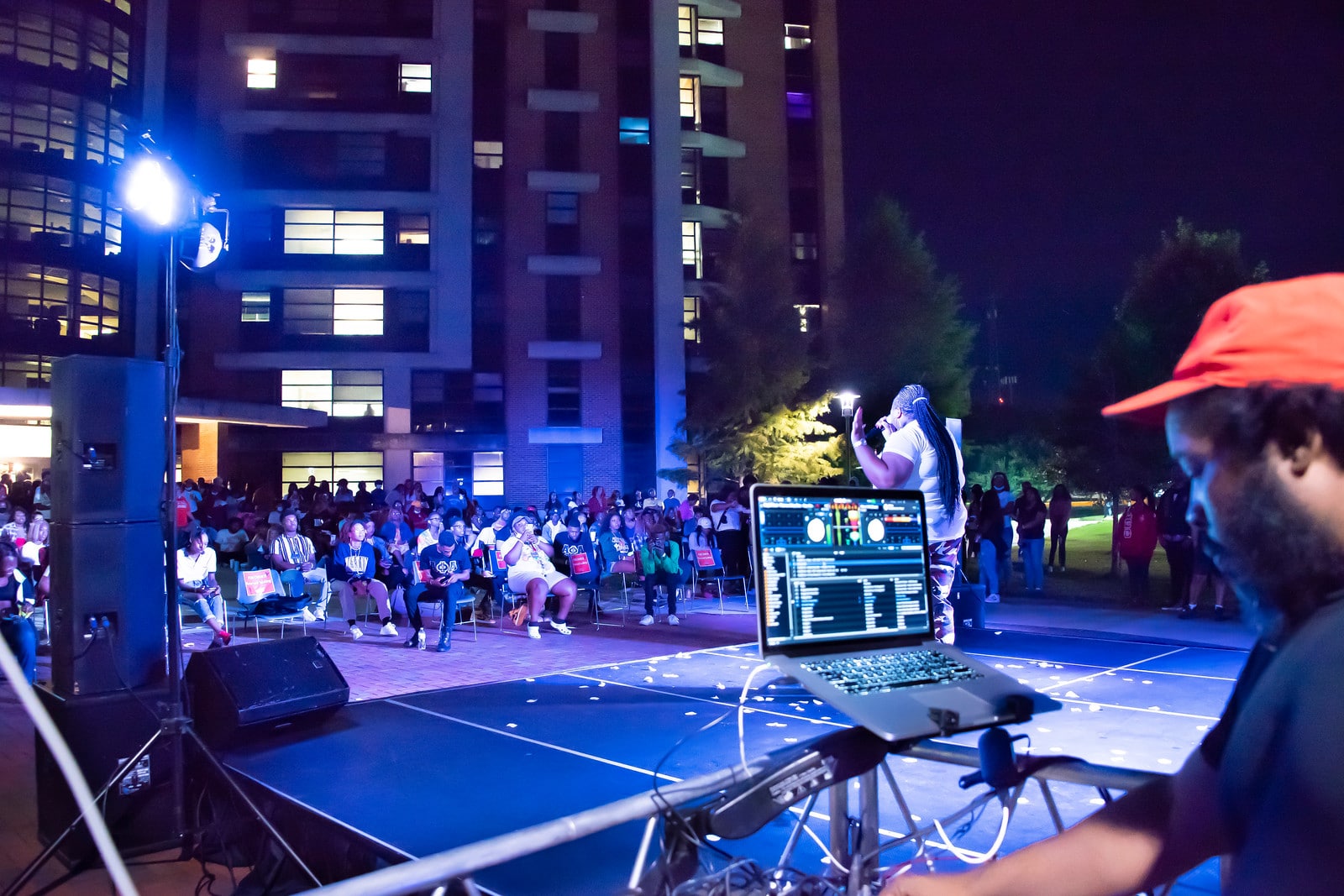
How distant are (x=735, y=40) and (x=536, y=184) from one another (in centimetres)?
1035

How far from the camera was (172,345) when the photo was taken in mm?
4949

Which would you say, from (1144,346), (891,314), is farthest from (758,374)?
(1144,346)

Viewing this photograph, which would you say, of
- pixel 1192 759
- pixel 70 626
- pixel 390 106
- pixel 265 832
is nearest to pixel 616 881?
pixel 265 832

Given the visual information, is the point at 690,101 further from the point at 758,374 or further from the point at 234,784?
the point at 234,784

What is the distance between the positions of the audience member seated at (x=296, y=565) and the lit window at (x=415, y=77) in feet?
84.4

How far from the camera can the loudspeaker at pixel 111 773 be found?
15.9ft

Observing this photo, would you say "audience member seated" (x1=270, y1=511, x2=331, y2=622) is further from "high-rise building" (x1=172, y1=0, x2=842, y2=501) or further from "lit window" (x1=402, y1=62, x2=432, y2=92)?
"lit window" (x1=402, y1=62, x2=432, y2=92)

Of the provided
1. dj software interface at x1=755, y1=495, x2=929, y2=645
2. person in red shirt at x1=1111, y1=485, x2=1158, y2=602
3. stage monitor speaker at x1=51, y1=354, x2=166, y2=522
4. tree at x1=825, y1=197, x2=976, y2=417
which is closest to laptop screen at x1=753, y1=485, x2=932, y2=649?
dj software interface at x1=755, y1=495, x2=929, y2=645

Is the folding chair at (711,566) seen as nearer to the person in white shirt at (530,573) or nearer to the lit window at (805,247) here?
the person in white shirt at (530,573)

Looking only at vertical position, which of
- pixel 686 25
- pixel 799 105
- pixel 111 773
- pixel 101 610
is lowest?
pixel 111 773

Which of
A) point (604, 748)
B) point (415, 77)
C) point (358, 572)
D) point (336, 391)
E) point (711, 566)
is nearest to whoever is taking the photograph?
point (604, 748)

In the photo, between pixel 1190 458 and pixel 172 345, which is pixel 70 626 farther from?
pixel 1190 458

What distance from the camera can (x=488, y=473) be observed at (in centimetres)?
3356

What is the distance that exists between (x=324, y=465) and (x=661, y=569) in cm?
2279
